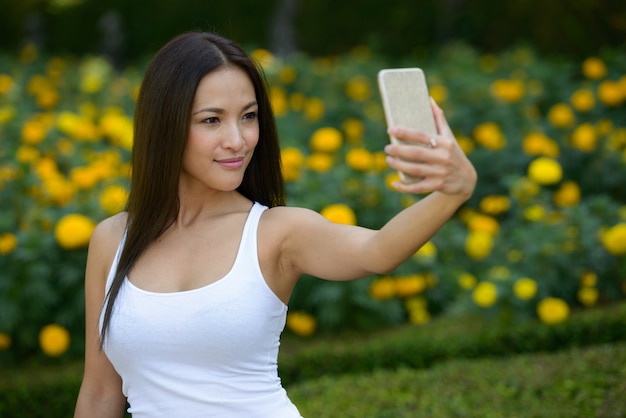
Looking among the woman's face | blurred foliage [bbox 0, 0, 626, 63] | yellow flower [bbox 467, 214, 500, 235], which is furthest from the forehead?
blurred foliage [bbox 0, 0, 626, 63]

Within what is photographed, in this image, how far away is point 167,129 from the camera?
1.94 metres

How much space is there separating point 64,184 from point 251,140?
8.94 ft

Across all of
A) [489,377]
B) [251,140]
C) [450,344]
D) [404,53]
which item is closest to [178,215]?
[251,140]

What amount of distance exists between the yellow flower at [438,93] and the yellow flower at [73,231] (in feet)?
9.82

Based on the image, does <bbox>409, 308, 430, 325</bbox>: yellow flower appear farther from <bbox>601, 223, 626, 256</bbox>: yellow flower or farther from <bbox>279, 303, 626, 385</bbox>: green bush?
<bbox>601, 223, 626, 256</bbox>: yellow flower

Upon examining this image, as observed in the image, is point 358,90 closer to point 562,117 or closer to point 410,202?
point 562,117

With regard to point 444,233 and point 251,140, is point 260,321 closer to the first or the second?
point 251,140

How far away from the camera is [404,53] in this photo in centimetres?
1134

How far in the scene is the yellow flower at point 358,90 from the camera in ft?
22.6

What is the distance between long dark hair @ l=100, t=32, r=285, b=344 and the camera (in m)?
1.92

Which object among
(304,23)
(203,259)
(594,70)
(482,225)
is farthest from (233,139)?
(304,23)

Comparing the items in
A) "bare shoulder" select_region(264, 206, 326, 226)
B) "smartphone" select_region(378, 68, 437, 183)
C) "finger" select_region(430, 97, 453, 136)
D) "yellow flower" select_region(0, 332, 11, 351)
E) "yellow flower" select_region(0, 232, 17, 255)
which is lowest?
"yellow flower" select_region(0, 332, 11, 351)

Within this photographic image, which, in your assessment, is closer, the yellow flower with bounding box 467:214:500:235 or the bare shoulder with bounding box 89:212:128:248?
the bare shoulder with bounding box 89:212:128:248

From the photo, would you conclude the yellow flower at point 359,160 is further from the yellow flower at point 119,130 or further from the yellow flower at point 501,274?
the yellow flower at point 119,130
